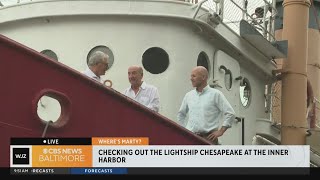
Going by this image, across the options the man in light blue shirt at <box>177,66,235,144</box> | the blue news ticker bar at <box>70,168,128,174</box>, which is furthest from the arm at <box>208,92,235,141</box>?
the blue news ticker bar at <box>70,168,128,174</box>

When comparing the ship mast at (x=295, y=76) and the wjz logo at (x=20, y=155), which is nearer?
the wjz logo at (x=20, y=155)

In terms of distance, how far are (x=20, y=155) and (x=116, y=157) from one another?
689mm

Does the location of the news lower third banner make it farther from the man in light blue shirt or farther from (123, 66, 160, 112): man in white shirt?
(123, 66, 160, 112): man in white shirt

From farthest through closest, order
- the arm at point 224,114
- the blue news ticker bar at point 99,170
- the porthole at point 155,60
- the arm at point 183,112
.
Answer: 1. the porthole at point 155,60
2. the arm at point 183,112
3. the arm at point 224,114
4. the blue news ticker bar at point 99,170

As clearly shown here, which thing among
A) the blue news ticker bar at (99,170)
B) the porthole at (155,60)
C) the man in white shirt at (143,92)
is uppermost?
the porthole at (155,60)

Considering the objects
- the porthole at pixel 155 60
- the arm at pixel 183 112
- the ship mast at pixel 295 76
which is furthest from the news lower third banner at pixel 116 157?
the ship mast at pixel 295 76

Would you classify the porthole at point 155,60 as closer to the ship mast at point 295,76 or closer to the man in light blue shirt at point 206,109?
the man in light blue shirt at point 206,109

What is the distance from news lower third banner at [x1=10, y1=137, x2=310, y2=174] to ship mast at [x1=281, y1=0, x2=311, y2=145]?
4394 mm

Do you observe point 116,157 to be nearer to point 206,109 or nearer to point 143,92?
point 206,109

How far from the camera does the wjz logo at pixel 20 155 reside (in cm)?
455

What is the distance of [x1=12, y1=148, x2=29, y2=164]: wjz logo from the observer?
4555mm

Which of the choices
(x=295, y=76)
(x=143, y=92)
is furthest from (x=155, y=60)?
(x=295, y=76)

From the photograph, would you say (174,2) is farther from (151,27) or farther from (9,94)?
(9,94)

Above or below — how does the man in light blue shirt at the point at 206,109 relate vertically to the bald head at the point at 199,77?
below
